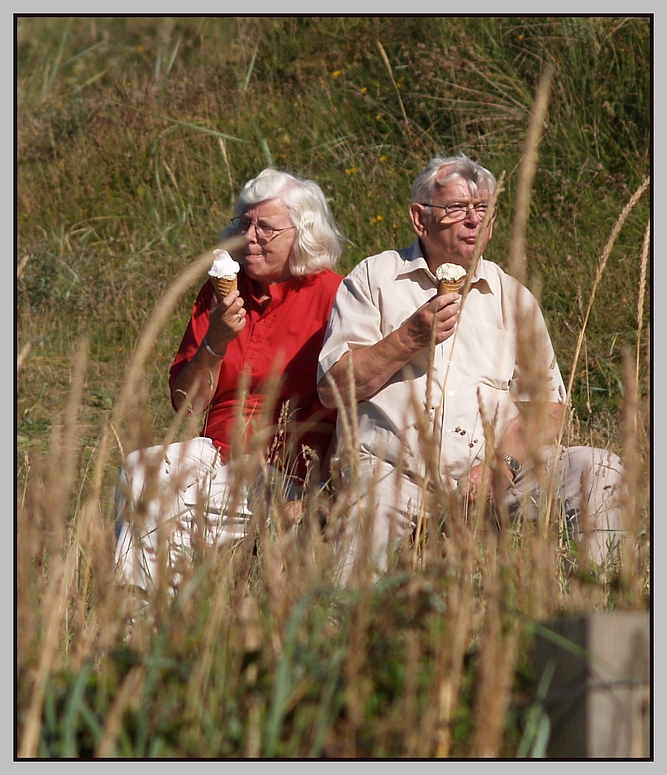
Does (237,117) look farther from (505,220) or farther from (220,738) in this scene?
(220,738)

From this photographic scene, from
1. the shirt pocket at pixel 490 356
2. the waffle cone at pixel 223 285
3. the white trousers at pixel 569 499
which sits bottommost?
the white trousers at pixel 569 499

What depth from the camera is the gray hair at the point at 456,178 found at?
3.57 metres

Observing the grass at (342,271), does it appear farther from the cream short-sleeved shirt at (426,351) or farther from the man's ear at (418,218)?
the man's ear at (418,218)

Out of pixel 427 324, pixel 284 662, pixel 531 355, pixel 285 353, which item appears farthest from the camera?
pixel 285 353

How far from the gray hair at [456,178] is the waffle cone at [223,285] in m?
0.71

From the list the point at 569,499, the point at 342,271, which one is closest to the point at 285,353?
the point at 569,499

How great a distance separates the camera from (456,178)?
11.7ft

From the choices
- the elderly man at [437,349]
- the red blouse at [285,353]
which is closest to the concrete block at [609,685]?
the elderly man at [437,349]

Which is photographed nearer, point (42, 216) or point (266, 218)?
point (266, 218)

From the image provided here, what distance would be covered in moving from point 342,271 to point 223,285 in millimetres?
2504

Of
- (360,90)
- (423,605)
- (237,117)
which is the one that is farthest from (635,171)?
(423,605)

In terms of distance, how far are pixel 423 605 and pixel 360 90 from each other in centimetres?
629

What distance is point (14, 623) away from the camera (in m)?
1.76

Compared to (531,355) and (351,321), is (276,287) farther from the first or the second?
(531,355)
